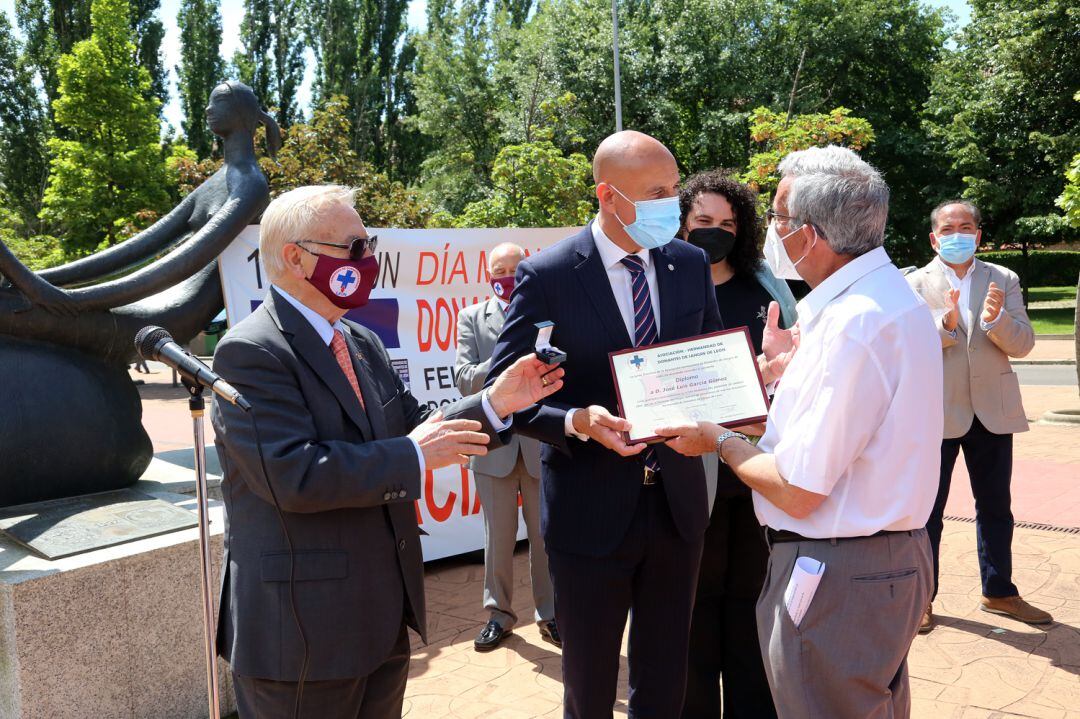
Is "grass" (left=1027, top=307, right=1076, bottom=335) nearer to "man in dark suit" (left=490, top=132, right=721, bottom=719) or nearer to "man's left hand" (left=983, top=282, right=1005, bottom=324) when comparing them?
"man's left hand" (left=983, top=282, right=1005, bottom=324)

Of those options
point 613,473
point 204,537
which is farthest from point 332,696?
point 613,473

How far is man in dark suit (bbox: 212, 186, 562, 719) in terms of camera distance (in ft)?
6.97

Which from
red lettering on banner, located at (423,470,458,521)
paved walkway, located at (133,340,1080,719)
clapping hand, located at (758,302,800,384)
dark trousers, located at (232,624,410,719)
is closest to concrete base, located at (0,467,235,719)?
paved walkway, located at (133,340,1080,719)

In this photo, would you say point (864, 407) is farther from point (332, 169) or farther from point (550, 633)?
point (332, 169)

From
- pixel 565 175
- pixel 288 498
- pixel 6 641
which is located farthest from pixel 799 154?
pixel 565 175

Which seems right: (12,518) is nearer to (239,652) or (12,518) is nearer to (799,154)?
(239,652)

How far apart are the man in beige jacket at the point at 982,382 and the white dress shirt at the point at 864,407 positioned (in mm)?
2899

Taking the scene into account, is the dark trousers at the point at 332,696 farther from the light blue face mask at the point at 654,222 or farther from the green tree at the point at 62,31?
the green tree at the point at 62,31

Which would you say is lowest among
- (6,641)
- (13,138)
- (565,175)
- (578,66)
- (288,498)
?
(6,641)

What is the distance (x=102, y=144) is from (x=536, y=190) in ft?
47.5

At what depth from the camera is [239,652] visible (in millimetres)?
2195

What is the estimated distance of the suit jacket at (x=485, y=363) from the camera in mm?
5109

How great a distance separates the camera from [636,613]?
9.12 feet

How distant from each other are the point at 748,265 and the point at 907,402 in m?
1.76
